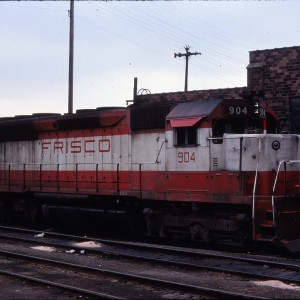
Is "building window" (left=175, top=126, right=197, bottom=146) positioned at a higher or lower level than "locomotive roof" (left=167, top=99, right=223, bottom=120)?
lower

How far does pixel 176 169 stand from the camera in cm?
1341

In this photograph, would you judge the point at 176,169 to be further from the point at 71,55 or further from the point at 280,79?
the point at 71,55

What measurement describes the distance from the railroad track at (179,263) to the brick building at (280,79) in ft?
16.4

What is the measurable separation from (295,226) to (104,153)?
5.85m

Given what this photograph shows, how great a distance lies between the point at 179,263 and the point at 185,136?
137 inches

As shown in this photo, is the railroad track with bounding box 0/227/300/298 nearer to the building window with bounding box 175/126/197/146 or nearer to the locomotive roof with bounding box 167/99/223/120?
the building window with bounding box 175/126/197/146

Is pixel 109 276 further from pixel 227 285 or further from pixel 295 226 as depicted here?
pixel 295 226

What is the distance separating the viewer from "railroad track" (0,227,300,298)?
880cm

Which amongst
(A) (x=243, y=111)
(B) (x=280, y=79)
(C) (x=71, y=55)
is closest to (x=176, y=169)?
(A) (x=243, y=111)

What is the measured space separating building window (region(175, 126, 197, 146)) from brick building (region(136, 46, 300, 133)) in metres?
3.41

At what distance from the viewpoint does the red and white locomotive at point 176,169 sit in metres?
12.1

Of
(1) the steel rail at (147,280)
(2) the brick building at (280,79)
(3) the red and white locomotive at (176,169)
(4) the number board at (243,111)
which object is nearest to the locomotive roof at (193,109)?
(3) the red and white locomotive at (176,169)

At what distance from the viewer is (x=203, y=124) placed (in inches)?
499

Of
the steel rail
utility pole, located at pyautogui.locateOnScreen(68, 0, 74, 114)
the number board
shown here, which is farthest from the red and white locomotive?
utility pole, located at pyautogui.locateOnScreen(68, 0, 74, 114)
